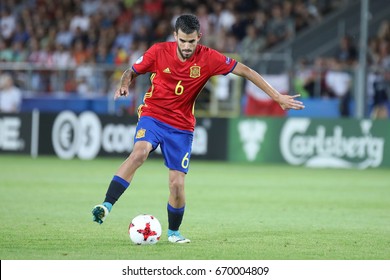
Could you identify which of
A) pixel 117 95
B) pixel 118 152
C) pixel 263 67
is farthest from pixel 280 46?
pixel 117 95

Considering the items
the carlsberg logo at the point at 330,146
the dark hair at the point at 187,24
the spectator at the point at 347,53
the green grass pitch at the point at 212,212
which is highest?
the spectator at the point at 347,53

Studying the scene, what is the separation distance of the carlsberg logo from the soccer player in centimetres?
1370

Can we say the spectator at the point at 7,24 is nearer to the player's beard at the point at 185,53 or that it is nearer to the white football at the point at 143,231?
the player's beard at the point at 185,53

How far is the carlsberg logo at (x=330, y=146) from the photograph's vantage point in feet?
78.7

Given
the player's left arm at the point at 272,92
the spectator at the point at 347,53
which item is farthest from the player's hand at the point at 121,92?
the spectator at the point at 347,53

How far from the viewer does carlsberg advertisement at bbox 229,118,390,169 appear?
Answer: 24.0 m

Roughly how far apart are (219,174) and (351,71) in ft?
20.3

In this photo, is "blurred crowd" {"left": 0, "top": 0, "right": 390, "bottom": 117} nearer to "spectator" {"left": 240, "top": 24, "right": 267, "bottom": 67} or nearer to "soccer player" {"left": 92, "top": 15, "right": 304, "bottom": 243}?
"spectator" {"left": 240, "top": 24, "right": 267, "bottom": 67}

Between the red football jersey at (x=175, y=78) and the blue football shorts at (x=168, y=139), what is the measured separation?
0.23 ft

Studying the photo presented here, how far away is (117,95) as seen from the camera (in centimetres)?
1055

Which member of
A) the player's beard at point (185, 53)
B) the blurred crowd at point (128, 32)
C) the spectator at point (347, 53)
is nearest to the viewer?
the player's beard at point (185, 53)

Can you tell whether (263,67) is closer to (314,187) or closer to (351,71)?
(351,71)

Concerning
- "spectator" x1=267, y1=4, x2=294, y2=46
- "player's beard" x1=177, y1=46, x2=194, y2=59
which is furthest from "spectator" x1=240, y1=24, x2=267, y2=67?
"player's beard" x1=177, y1=46, x2=194, y2=59

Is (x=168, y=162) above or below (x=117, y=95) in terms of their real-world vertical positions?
below
